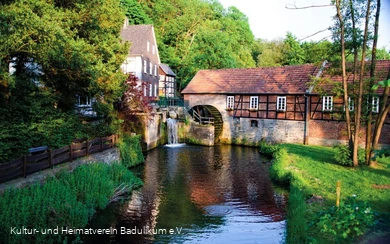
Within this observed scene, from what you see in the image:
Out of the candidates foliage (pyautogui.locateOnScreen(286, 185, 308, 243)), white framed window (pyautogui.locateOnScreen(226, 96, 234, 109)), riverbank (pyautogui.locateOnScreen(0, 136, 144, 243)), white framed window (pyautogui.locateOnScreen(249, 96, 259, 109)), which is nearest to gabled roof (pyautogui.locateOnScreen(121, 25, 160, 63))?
white framed window (pyautogui.locateOnScreen(226, 96, 234, 109))

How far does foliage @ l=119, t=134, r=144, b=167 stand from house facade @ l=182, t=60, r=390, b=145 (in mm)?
11006

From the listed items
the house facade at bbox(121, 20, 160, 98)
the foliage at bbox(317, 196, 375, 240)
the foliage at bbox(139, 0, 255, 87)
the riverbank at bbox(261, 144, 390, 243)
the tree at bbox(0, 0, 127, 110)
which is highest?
the foliage at bbox(139, 0, 255, 87)

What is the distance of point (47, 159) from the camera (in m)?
11.3

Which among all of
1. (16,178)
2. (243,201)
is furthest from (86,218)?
(243,201)

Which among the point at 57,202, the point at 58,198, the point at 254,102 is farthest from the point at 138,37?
the point at 57,202

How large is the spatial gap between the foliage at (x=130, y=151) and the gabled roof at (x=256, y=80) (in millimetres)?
11897

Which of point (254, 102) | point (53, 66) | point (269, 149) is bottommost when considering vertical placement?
point (269, 149)

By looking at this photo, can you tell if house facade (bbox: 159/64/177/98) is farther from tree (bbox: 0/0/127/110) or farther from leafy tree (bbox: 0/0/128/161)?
leafy tree (bbox: 0/0/128/161)

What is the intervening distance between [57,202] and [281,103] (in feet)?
65.1

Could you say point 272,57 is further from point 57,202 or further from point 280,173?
point 57,202

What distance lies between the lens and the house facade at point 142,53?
32719 mm

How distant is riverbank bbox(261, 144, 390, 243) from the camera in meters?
5.00

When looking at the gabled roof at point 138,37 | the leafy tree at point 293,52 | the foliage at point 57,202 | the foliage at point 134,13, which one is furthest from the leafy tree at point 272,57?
the foliage at point 57,202

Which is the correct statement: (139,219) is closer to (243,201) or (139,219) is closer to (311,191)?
(243,201)
